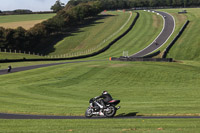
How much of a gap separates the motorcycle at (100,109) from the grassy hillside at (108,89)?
1.57m

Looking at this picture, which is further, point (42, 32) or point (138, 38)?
point (42, 32)

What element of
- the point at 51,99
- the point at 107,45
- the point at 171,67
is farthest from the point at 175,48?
the point at 51,99

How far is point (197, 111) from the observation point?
74.8 feet

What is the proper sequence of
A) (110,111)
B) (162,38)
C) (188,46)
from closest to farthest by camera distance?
1. (110,111)
2. (188,46)
3. (162,38)

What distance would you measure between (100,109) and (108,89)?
58.6 ft

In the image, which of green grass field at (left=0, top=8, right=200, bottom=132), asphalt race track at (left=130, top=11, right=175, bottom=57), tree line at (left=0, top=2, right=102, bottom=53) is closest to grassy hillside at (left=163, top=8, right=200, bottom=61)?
asphalt race track at (left=130, top=11, right=175, bottom=57)

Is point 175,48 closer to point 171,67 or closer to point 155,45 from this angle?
point 155,45

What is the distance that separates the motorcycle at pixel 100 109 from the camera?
21.6m

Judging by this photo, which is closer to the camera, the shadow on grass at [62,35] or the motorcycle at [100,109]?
the motorcycle at [100,109]

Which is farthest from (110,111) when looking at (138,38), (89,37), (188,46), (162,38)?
(89,37)

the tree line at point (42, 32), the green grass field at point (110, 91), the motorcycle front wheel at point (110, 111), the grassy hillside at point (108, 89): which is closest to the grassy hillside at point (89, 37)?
the tree line at point (42, 32)

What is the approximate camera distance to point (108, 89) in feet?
131

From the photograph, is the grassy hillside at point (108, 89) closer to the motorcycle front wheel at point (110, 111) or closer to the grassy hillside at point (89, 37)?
the motorcycle front wheel at point (110, 111)

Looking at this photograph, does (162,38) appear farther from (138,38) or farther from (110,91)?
(110,91)
